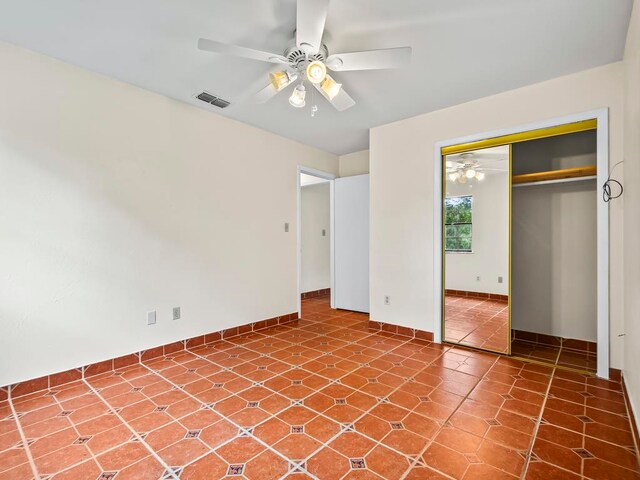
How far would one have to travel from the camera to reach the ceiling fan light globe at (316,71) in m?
2.00

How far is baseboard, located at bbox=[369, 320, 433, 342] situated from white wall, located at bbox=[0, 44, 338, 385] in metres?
1.55

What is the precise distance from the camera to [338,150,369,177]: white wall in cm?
515

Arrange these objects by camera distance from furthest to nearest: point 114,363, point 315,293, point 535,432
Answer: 1. point 315,293
2. point 114,363
3. point 535,432

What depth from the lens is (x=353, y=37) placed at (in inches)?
88.2

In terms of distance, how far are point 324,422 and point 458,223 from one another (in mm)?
2619

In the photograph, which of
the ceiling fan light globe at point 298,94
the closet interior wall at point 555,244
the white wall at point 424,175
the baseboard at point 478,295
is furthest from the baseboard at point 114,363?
the closet interior wall at point 555,244

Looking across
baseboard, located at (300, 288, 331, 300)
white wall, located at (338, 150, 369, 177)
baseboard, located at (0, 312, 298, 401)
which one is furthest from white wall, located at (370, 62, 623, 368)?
baseboard, located at (300, 288, 331, 300)

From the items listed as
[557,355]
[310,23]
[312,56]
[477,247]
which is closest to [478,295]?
[477,247]

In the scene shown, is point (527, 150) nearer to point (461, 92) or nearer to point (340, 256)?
point (461, 92)

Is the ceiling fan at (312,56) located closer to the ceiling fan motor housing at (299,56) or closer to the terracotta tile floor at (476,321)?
the ceiling fan motor housing at (299,56)

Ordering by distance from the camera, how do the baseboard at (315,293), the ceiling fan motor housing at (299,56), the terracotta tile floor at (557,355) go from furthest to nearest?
the baseboard at (315,293) → the terracotta tile floor at (557,355) → the ceiling fan motor housing at (299,56)

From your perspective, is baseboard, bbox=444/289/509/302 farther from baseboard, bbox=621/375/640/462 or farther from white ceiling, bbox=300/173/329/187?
white ceiling, bbox=300/173/329/187

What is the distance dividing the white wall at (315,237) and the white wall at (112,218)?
2.35 metres

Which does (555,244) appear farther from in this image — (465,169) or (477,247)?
(465,169)
